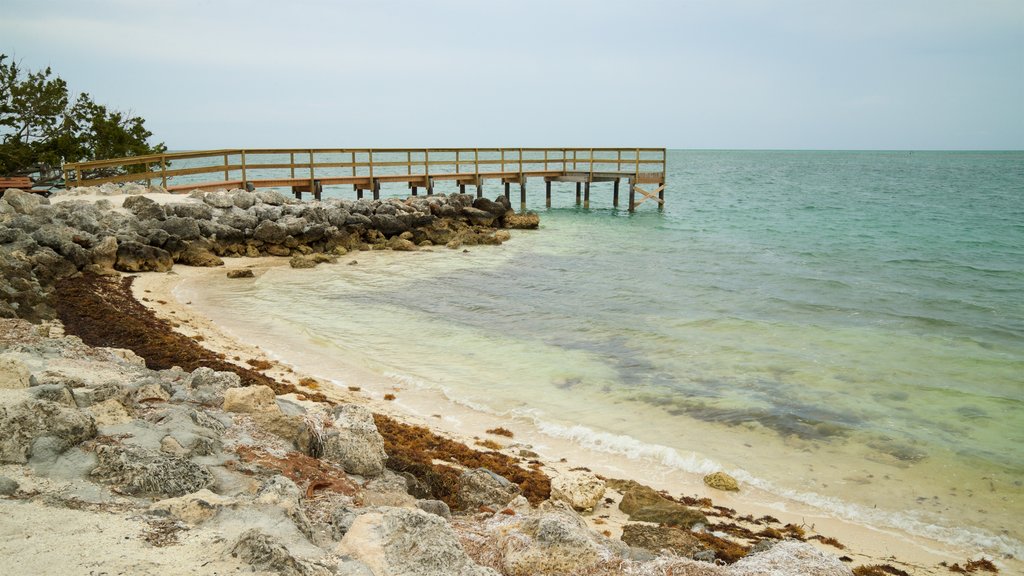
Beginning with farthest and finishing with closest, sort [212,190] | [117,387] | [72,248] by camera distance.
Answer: [212,190], [72,248], [117,387]

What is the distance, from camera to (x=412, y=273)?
1894 centimetres

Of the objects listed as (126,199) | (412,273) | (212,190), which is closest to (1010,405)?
(412,273)

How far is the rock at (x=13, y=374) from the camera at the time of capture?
18.2ft

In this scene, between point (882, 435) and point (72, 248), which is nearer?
point (882, 435)

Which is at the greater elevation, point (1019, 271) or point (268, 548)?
point (268, 548)

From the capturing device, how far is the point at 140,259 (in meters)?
16.5

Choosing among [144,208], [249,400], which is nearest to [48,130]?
[144,208]

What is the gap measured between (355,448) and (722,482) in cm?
373

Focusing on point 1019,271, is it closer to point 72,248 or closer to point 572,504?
point 572,504

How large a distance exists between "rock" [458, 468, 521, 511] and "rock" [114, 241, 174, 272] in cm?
1309

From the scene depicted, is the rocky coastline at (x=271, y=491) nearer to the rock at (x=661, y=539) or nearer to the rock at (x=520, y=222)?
the rock at (x=661, y=539)

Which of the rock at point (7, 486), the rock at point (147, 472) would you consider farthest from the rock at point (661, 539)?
the rock at point (7, 486)

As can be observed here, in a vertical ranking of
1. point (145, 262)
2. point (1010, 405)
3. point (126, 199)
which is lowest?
point (1010, 405)

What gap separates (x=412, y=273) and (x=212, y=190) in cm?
894
